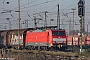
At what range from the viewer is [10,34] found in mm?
49000

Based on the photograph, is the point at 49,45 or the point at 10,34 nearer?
the point at 49,45

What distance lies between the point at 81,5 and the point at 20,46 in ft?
82.5

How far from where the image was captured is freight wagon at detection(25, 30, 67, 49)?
39406 millimetres

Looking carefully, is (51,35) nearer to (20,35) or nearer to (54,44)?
(54,44)

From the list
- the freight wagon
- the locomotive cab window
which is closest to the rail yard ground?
the freight wagon

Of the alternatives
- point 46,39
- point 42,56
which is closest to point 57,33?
point 46,39

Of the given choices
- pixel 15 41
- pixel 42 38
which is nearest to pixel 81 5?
pixel 42 38

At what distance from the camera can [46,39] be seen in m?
41.0

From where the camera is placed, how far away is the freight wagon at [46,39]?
3941cm

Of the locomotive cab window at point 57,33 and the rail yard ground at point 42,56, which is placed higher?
the locomotive cab window at point 57,33

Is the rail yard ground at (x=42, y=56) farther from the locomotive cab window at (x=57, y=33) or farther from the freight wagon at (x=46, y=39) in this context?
the locomotive cab window at (x=57, y=33)

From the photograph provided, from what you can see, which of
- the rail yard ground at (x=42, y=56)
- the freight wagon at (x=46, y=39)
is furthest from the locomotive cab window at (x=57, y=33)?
the rail yard ground at (x=42, y=56)

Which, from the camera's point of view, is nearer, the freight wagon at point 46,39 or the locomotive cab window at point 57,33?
the freight wagon at point 46,39

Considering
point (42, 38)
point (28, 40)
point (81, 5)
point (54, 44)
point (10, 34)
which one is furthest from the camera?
point (10, 34)
